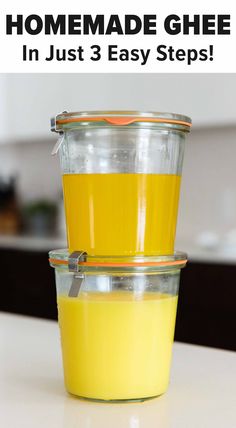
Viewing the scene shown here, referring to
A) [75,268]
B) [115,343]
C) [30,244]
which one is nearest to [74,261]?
[75,268]

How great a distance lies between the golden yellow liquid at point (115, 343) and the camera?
38.5 inches

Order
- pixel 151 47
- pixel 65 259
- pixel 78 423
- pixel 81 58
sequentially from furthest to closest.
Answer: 1. pixel 81 58
2. pixel 151 47
3. pixel 65 259
4. pixel 78 423

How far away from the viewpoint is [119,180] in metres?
0.99

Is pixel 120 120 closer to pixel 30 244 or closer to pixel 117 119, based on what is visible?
pixel 117 119

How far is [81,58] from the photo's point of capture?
358 centimetres

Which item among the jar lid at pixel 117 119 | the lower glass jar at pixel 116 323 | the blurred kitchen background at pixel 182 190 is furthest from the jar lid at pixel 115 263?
the blurred kitchen background at pixel 182 190

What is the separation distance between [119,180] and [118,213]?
0.05m

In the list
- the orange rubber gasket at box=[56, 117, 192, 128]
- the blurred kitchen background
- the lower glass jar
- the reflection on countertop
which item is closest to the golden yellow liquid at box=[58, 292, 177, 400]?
the lower glass jar

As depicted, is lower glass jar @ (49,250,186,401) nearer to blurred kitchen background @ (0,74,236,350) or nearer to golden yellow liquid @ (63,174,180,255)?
golden yellow liquid @ (63,174,180,255)

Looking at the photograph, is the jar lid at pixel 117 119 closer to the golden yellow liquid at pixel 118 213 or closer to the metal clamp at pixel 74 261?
the golden yellow liquid at pixel 118 213

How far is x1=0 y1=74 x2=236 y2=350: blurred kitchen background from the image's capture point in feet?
9.84

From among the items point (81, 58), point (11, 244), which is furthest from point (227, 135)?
point (11, 244)

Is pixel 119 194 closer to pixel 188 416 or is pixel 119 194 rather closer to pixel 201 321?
pixel 188 416

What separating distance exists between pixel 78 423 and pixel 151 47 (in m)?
2.68
